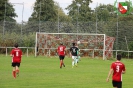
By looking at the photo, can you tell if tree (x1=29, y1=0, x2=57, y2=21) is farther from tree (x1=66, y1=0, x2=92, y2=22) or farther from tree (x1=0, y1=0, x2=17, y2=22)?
tree (x1=0, y1=0, x2=17, y2=22)

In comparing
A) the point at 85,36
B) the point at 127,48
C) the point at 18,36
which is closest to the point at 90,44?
the point at 85,36

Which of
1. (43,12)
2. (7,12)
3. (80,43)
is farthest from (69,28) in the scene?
(7,12)

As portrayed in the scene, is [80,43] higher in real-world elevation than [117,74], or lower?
higher

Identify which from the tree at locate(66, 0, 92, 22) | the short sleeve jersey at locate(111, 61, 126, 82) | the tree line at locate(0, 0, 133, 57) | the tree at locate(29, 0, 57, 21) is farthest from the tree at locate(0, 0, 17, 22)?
the short sleeve jersey at locate(111, 61, 126, 82)

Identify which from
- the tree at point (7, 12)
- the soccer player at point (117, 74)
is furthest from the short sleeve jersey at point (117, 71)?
the tree at point (7, 12)

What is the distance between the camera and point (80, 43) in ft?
166

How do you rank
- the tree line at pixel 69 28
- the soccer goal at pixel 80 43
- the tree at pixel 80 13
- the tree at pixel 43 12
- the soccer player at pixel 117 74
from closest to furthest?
1. the soccer player at pixel 117 74
2. the soccer goal at pixel 80 43
3. the tree line at pixel 69 28
4. the tree at pixel 80 13
5. the tree at pixel 43 12

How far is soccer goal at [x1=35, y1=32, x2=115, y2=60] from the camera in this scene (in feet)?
162

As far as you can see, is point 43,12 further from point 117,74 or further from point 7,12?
point 117,74

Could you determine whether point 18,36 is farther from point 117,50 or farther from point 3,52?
point 117,50

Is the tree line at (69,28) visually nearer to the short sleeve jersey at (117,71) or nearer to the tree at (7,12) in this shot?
the tree at (7,12)

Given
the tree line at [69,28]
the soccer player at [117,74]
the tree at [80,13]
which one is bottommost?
the soccer player at [117,74]

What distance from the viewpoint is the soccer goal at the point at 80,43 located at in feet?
162

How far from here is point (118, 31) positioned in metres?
52.2
